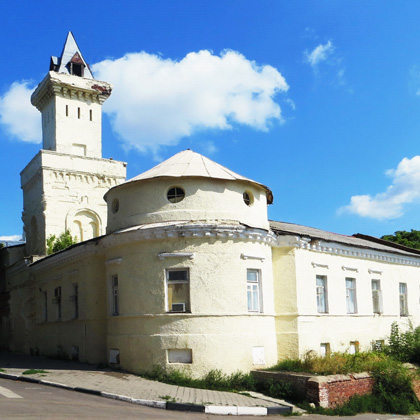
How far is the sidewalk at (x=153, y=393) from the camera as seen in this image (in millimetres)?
13336

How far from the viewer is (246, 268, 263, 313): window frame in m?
17.8

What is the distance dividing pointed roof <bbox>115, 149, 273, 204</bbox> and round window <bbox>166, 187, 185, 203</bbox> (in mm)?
531

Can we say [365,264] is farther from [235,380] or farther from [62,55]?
[62,55]

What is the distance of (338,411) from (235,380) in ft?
10.4

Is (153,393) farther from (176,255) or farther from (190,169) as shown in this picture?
(190,169)

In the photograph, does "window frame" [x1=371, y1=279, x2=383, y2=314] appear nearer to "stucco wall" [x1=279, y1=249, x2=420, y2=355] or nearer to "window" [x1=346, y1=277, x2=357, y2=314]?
"stucco wall" [x1=279, y1=249, x2=420, y2=355]

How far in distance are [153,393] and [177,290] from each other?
3.64 metres

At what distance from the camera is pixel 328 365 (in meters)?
15.9

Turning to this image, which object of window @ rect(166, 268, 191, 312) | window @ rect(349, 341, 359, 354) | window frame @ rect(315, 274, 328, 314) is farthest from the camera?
window @ rect(349, 341, 359, 354)

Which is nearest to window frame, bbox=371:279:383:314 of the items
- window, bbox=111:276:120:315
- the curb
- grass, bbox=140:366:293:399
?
grass, bbox=140:366:293:399

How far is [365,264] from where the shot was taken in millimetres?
23500

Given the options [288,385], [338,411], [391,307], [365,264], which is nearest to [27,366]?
[288,385]

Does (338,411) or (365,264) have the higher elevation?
(365,264)

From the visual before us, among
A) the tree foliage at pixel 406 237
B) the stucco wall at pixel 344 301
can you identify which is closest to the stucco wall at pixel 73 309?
the stucco wall at pixel 344 301
